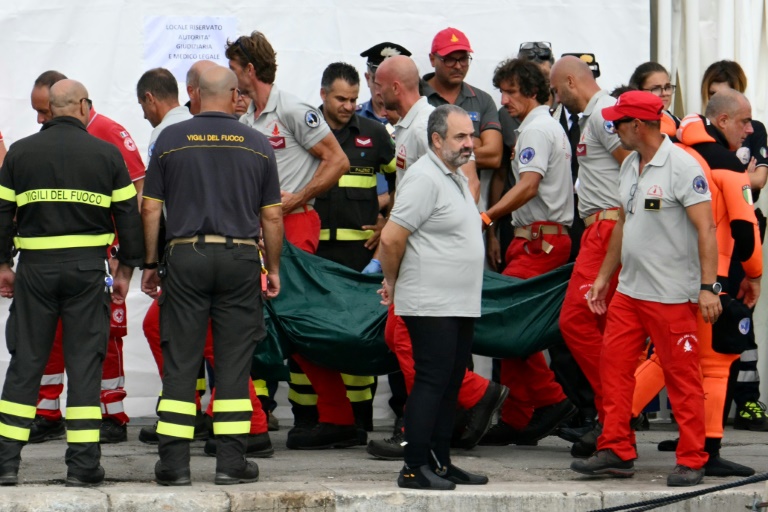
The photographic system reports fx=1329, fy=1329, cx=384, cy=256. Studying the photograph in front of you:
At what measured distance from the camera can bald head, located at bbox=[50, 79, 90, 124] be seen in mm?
6496

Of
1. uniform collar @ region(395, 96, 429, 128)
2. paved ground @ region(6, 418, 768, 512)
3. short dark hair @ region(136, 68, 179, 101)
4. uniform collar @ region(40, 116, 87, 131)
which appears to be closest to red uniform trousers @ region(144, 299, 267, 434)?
paved ground @ region(6, 418, 768, 512)

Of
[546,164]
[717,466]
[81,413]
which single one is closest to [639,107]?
[546,164]

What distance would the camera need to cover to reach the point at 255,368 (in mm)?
7441

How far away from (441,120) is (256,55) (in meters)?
1.80

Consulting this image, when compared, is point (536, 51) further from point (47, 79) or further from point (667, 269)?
point (47, 79)

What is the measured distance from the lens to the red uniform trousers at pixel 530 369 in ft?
26.1

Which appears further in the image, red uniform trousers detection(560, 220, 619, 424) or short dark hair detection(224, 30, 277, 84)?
short dark hair detection(224, 30, 277, 84)

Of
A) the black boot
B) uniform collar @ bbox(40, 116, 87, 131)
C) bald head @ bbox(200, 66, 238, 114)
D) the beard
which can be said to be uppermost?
bald head @ bbox(200, 66, 238, 114)

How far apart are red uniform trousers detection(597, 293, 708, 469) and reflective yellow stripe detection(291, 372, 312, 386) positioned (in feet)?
6.50

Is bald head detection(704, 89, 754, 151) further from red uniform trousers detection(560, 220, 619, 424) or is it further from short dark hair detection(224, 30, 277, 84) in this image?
short dark hair detection(224, 30, 277, 84)

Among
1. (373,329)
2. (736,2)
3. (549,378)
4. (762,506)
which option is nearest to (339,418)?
(373,329)

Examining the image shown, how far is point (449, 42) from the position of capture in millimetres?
8625

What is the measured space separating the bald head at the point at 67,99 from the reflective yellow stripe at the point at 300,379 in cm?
228

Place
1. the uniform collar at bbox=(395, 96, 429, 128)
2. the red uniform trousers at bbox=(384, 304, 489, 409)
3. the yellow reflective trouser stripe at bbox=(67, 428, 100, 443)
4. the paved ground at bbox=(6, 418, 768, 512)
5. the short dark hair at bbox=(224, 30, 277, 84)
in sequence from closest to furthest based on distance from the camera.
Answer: the paved ground at bbox=(6, 418, 768, 512) < the yellow reflective trouser stripe at bbox=(67, 428, 100, 443) < the red uniform trousers at bbox=(384, 304, 489, 409) < the uniform collar at bbox=(395, 96, 429, 128) < the short dark hair at bbox=(224, 30, 277, 84)
